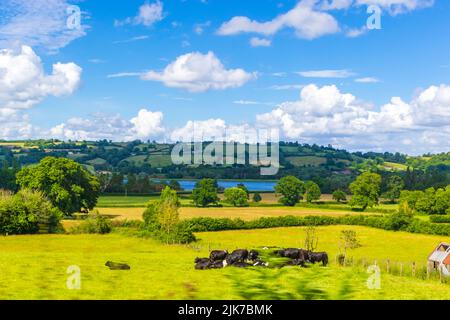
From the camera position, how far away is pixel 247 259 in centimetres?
3581

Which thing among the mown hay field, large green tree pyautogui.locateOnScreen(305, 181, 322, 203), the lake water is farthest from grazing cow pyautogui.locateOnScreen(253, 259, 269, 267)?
the lake water

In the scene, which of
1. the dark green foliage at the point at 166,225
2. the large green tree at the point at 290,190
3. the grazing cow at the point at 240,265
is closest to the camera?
the grazing cow at the point at 240,265

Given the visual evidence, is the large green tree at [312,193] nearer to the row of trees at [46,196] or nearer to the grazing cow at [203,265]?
the row of trees at [46,196]

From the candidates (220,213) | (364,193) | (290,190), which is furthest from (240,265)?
(290,190)

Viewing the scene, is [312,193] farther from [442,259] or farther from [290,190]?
[442,259]

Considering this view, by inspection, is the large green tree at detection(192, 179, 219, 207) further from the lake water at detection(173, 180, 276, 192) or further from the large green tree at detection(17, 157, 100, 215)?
the lake water at detection(173, 180, 276, 192)

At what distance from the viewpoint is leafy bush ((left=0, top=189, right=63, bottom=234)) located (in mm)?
59812

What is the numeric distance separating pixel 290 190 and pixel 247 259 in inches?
3089

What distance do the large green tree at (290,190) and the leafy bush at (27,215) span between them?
197 feet

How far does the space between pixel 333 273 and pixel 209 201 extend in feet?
250

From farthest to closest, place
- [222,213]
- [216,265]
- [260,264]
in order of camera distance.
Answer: [222,213], [260,264], [216,265]

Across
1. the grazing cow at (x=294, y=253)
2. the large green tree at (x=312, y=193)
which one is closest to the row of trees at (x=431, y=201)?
the large green tree at (x=312, y=193)

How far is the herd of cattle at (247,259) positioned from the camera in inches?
1231
